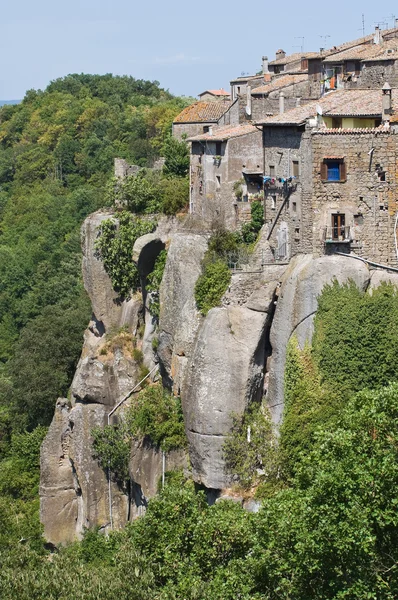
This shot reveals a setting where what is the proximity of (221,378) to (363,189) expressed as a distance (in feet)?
25.2

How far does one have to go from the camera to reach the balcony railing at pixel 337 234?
130 ft

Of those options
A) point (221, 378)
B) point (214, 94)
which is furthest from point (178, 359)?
point (214, 94)

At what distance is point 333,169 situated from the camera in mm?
39719

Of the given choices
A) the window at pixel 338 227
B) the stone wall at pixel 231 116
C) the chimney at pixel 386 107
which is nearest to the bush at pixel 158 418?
the window at pixel 338 227

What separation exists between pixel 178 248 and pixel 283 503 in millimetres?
16283

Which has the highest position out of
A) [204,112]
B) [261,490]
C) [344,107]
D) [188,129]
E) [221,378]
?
[344,107]

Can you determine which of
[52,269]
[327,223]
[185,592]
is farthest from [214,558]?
[52,269]

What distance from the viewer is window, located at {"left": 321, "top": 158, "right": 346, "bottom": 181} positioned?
3953 centimetres

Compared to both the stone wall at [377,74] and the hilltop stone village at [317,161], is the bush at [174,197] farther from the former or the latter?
the stone wall at [377,74]

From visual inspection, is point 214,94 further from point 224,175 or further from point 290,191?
point 290,191

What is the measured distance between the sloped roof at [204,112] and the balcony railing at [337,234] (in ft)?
74.4

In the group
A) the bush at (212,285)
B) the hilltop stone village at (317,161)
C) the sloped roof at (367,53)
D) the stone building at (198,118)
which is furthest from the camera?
the stone building at (198,118)

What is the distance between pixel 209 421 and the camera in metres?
41.0

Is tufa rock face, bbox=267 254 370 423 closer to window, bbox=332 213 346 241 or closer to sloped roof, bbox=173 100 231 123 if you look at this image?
window, bbox=332 213 346 241
